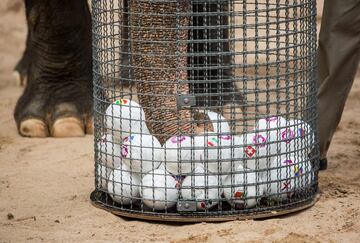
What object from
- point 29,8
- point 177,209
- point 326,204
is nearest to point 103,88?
point 177,209

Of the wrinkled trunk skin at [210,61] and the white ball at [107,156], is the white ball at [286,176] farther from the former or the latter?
the white ball at [107,156]

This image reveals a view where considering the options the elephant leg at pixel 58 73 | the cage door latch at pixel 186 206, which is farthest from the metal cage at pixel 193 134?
the elephant leg at pixel 58 73

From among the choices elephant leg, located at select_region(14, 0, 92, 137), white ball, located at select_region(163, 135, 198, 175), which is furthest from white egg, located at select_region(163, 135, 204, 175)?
elephant leg, located at select_region(14, 0, 92, 137)

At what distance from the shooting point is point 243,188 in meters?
3.40

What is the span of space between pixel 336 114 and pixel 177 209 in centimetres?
90

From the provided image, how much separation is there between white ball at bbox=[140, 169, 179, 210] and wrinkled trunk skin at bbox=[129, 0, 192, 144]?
0.46 feet

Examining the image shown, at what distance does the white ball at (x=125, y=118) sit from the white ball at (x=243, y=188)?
34 cm

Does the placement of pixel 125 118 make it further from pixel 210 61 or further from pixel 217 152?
pixel 210 61

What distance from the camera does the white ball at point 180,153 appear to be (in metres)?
3.35

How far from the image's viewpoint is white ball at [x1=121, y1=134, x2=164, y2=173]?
3408 millimetres

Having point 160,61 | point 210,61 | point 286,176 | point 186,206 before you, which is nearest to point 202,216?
point 186,206

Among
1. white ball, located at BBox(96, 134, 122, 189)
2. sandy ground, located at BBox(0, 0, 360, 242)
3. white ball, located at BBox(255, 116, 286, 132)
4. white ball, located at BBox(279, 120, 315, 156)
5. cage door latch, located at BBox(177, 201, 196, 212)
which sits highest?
white ball, located at BBox(255, 116, 286, 132)

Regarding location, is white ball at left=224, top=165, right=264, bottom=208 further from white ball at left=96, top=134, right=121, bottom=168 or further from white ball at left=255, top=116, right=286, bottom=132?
white ball at left=96, top=134, right=121, bottom=168

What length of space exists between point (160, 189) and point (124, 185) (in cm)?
15
